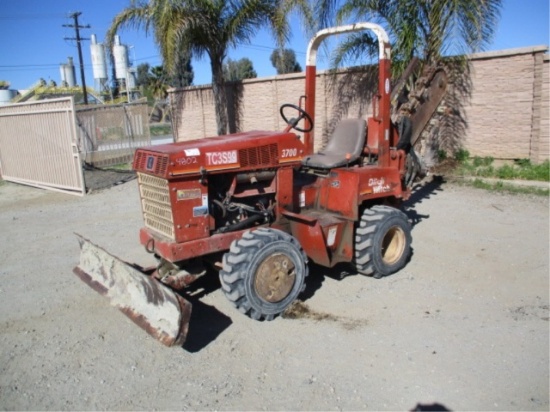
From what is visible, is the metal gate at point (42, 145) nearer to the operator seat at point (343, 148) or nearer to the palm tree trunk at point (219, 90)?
the palm tree trunk at point (219, 90)

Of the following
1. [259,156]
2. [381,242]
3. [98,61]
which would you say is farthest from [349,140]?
[98,61]

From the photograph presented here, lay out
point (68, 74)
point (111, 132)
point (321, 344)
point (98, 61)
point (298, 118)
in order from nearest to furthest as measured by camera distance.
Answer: point (321, 344)
point (298, 118)
point (111, 132)
point (98, 61)
point (68, 74)

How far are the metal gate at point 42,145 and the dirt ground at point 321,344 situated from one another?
5239mm

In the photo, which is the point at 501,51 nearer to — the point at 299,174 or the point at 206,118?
the point at 299,174

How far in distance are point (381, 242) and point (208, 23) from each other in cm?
942

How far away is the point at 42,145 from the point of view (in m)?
12.0

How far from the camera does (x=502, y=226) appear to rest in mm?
7141

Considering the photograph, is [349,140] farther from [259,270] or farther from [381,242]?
[259,270]

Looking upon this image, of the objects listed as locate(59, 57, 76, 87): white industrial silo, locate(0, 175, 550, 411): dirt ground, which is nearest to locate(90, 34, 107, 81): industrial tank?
locate(59, 57, 76, 87): white industrial silo

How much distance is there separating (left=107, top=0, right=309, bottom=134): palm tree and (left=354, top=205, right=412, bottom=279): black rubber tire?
7414 mm

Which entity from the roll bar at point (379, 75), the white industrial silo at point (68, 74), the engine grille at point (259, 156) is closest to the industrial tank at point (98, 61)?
the white industrial silo at point (68, 74)

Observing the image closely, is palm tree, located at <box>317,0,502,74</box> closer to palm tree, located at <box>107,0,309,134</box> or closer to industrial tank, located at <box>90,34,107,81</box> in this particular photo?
palm tree, located at <box>107,0,309,134</box>

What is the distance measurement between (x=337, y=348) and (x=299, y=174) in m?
2.34

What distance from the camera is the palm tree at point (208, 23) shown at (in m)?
11.4
